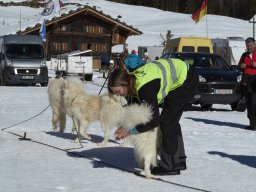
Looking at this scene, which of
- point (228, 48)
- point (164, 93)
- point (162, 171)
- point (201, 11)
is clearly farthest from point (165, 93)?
point (228, 48)

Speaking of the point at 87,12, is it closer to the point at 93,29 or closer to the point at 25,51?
the point at 93,29

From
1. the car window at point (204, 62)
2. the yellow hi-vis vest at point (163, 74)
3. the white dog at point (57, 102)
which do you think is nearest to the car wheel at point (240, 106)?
the car window at point (204, 62)

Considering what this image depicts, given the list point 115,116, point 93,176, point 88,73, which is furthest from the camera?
point 88,73

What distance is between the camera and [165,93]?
5.94 m

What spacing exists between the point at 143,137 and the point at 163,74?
26.4 inches

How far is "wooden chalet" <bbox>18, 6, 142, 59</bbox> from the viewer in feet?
151

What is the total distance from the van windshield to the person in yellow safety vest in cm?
1888

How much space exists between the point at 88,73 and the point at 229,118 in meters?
18.0

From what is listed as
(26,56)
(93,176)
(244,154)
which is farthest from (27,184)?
Answer: (26,56)

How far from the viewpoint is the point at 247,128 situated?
1080 cm

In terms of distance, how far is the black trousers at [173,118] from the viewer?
236 inches

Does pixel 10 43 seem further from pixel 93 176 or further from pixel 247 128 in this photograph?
pixel 93 176

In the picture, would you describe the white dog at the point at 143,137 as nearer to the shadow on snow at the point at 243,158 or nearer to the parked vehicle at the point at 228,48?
the shadow on snow at the point at 243,158

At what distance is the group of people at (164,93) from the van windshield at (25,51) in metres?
18.9
